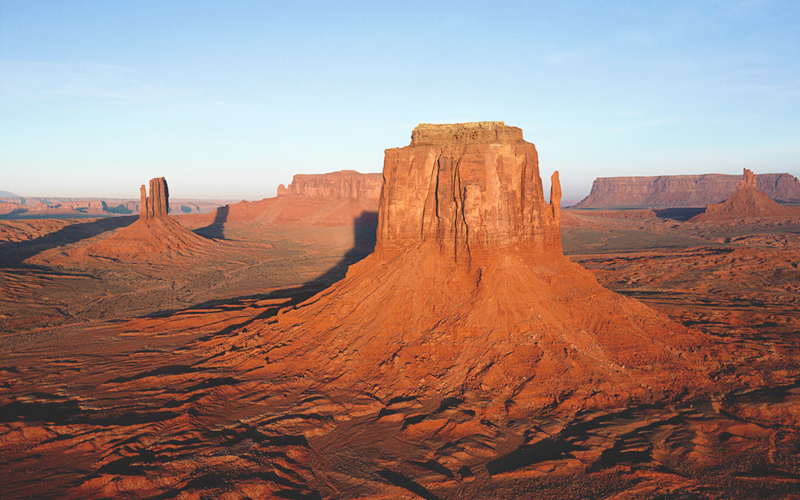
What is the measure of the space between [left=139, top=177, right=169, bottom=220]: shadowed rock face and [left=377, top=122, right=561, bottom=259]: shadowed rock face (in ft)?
171

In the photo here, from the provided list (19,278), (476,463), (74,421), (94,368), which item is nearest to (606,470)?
(476,463)

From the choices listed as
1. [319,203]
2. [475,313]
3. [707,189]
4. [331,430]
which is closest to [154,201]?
[319,203]

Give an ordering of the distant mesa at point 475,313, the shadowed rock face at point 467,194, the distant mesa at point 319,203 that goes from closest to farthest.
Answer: the distant mesa at point 475,313
the shadowed rock face at point 467,194
the distant mesa at point 319,203

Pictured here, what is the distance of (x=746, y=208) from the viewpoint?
102 metres

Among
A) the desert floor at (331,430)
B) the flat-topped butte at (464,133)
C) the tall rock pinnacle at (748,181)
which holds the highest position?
the tall rock pinnacle at (748,181)

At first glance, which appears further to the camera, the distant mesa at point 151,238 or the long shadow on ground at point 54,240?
the distant mesa at point 151,238

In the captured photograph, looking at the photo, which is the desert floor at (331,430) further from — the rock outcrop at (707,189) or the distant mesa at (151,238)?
the rock outcrop at (707,189)

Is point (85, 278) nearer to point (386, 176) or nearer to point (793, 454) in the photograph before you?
point (386, 176)

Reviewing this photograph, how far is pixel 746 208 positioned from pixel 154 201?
413 feet

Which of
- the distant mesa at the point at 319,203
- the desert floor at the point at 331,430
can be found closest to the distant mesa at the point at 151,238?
the desert floor at the point at 331,430

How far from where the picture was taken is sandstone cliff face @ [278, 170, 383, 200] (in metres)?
106

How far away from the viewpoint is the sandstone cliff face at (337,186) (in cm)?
10611

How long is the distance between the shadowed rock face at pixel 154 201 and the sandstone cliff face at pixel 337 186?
161 ft

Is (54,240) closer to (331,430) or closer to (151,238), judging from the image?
(151,238)
